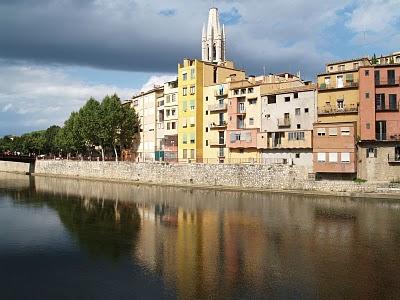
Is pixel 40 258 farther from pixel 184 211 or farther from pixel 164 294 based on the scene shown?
pixel 184 211

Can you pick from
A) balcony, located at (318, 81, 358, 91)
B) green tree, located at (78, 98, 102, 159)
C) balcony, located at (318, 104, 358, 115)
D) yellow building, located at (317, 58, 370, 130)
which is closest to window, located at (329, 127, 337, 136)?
yellow building, located at (317, 58, 370, 130)

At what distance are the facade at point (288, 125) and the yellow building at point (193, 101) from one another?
12985 mm

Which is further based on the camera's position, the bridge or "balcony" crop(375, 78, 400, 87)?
the bridge

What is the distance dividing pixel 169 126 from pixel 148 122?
8739 mm

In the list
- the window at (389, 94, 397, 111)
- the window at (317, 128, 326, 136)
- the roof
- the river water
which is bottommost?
the river water

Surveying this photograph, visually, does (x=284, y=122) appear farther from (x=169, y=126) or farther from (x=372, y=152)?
(x=169, y=126)

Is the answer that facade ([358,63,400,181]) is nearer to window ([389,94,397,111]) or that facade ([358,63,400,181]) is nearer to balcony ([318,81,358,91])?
window ([389,94,397,111])

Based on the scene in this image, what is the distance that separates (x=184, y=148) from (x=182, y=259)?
49.5 metres

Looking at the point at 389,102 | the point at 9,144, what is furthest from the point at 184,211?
the point at 9,144

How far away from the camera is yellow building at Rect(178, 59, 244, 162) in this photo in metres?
71.0

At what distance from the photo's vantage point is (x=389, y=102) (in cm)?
5034

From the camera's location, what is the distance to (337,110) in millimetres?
53875

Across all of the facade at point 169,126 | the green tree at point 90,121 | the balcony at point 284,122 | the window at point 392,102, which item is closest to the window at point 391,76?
the window at point 392,102

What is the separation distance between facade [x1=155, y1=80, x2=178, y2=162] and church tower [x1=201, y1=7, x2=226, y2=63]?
42.0m
